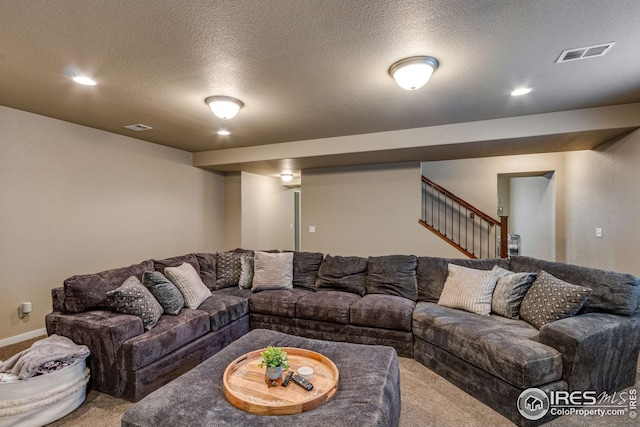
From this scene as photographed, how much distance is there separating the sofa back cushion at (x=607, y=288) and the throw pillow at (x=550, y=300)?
173 mm

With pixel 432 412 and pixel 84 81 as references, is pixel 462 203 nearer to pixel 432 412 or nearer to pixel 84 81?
pixel 432 412

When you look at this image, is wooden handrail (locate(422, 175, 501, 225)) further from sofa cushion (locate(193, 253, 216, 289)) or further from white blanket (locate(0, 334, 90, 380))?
white blanket (locate(0, 334, 90, 380))

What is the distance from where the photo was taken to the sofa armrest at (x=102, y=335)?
219 cm

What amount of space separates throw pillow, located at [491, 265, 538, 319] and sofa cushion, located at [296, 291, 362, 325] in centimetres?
137

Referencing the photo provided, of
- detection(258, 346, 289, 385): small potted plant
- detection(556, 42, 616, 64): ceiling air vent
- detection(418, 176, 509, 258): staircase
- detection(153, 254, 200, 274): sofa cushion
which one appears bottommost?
detection(258, 346, 289, 385): small potted plant

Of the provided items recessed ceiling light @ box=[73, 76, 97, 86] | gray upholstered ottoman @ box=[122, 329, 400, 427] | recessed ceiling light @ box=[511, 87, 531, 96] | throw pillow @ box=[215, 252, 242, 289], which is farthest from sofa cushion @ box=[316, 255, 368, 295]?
recessed ceiling light @ box=[73, 76, 97, 86]

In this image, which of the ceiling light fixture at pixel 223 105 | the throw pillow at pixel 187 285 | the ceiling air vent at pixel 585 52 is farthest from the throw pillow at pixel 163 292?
the ceiling air vent at pixel 585 52

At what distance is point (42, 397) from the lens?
191 cm

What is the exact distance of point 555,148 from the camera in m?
4.02

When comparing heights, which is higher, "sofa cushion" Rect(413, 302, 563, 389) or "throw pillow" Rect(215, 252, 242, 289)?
"throw pillow" Rect(215, 252, 242, 289)

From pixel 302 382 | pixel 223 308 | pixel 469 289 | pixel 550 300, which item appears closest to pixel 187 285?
pixel 223 308

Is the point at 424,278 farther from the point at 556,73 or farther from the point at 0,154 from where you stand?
the point at 0,154

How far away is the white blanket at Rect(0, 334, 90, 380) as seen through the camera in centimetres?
193

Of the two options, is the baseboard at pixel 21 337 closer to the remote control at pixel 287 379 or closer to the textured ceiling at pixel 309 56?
the textured ceiling at pixel 309 56
